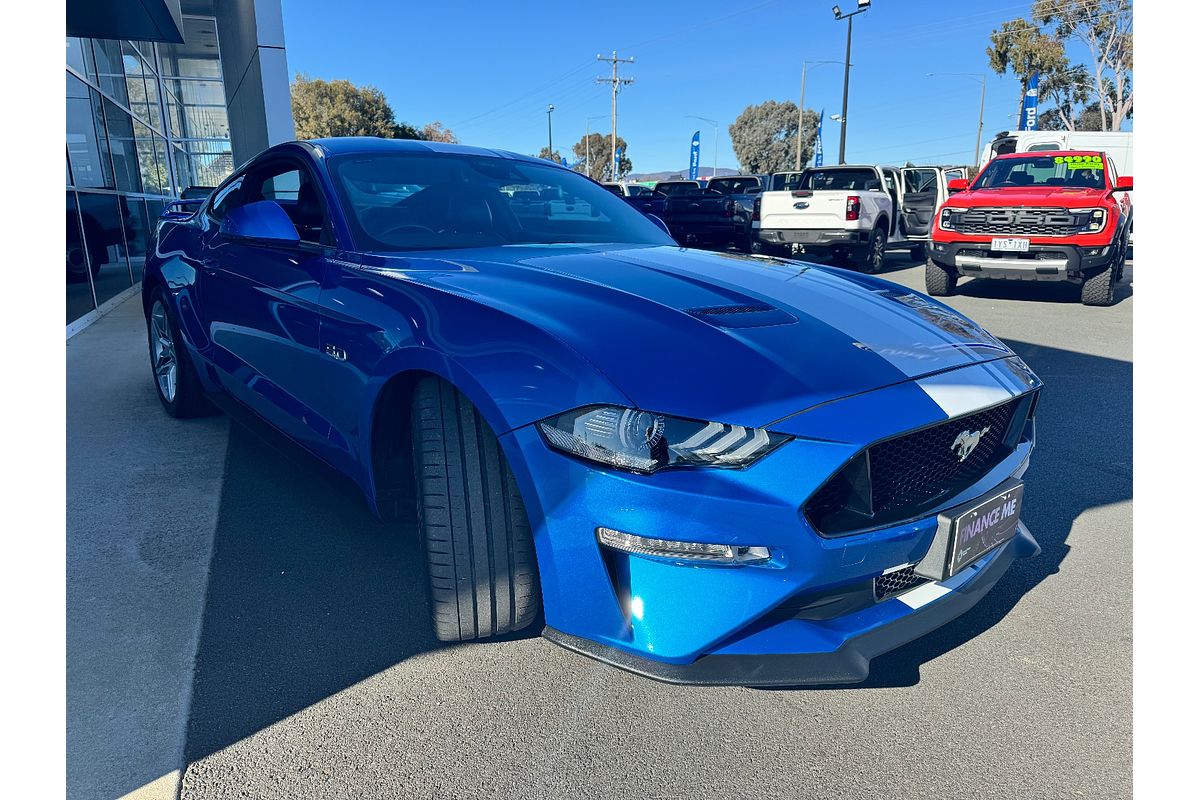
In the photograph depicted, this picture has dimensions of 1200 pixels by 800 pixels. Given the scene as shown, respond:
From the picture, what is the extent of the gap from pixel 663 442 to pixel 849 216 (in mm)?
10827

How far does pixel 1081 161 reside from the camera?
978cm

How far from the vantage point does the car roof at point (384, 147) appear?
10.1 feet

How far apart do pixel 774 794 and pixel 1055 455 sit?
296 cm

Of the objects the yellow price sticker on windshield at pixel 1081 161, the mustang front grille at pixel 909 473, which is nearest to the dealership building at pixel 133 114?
the mustang front grille at pixel 909 473

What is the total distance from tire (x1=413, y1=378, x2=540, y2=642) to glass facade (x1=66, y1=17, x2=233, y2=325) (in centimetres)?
715

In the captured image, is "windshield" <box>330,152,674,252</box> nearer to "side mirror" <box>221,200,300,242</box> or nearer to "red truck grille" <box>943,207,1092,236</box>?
"side mirror" <box>221,200,300,242</box>

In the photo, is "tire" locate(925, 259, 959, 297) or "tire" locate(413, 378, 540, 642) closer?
"tire" locate(413, 378, 540, 642)

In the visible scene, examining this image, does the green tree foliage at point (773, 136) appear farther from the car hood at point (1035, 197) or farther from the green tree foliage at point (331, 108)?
the car hood at point (1035, 197)

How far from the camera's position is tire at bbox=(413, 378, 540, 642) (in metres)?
1.99

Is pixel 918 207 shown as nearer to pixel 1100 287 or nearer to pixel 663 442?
pixel 1100 287

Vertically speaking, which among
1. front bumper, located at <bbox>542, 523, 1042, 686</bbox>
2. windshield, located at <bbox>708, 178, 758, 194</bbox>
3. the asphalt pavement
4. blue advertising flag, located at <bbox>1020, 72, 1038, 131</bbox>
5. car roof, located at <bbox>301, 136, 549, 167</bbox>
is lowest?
the asphalt pavement

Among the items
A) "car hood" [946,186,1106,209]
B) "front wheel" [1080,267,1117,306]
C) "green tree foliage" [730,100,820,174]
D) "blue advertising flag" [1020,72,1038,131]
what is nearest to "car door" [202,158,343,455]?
"car hood" [946,186,1106,209]

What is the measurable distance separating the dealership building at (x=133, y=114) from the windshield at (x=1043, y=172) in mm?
10397

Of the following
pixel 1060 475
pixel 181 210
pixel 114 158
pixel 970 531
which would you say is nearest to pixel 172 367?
pixel 181 210
